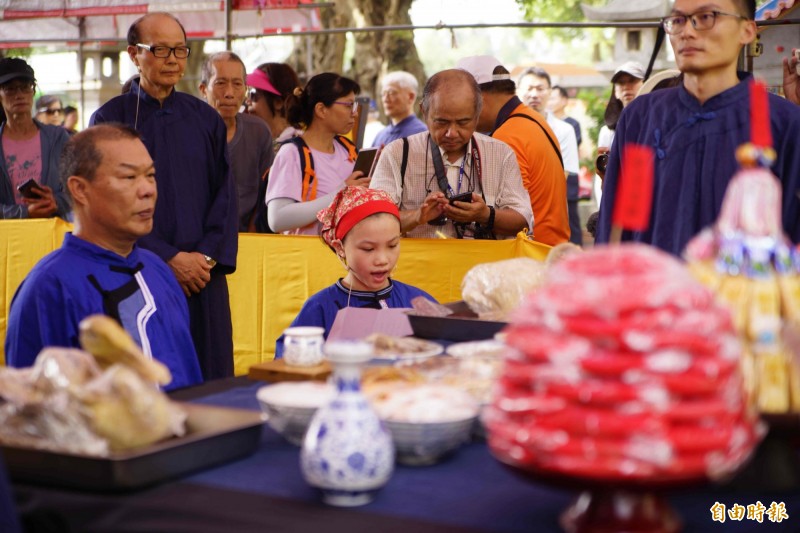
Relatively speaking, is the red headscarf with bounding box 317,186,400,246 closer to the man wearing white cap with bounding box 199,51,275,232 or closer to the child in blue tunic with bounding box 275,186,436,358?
the child in blue tunic with bounding box 275,186,436,358

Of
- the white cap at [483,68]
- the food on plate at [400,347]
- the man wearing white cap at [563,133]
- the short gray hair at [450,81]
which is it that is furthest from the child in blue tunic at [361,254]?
the man wearing white cap at [563,133]

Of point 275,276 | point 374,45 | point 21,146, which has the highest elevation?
point 374,45

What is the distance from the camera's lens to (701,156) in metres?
2.83

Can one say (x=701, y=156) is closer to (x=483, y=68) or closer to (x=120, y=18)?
(x=483, y=68)

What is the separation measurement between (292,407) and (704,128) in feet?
5.53

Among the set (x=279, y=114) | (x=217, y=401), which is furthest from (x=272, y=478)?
(x=279, y=114)

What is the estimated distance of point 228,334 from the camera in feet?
13.9

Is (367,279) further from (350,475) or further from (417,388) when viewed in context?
(350,475)

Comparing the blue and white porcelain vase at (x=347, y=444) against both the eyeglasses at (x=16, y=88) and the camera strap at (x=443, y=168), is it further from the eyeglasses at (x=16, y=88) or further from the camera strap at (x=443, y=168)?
the eyeglasses at (x=16, y=88)

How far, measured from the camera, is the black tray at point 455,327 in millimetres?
2445

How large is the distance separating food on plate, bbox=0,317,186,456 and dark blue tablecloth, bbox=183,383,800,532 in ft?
0.42

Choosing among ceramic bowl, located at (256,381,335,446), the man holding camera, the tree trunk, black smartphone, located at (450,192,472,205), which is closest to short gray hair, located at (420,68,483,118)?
the man holding camera

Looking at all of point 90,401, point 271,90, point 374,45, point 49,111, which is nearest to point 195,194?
point 271,90

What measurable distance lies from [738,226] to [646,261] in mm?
298
